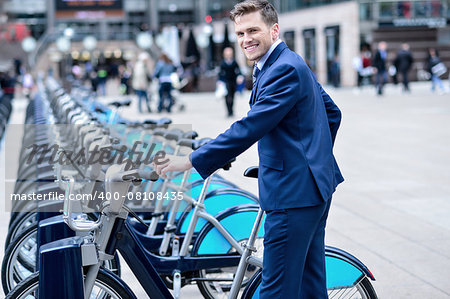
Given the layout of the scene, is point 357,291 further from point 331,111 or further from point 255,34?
point 255,34

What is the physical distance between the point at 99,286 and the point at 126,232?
0.27 m

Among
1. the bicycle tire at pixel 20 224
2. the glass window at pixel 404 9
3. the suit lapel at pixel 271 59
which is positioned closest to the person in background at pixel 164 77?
the bicycle tire at pixel 20 224

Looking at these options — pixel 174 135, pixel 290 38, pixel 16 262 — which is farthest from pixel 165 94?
pixel 290 38

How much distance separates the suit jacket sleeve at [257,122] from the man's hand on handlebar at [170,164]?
4 centimetres

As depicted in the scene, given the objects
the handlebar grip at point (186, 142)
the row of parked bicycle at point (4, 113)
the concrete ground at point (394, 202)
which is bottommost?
the concrete ground at point (394, 202)

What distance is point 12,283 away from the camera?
4219mm

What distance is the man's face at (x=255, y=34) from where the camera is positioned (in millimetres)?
2734

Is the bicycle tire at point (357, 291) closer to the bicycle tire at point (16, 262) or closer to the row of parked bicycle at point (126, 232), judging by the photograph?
the row of parked bicycle at point (126, 232)

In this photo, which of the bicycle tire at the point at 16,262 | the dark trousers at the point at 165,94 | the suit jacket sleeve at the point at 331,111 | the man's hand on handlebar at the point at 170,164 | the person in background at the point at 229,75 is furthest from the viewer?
the dark trousers at the point at 165,94

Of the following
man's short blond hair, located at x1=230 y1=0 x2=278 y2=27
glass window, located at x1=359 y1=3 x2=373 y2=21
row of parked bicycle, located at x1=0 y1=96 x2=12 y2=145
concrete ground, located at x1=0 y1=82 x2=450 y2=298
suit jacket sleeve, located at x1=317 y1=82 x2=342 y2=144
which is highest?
glass window, located at x1=359 y1=3 x2=373 y2=21

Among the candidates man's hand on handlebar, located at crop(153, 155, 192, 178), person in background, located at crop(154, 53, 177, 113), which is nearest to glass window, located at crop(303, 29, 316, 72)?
person in background, located at crop(154, 53, 177, 113)

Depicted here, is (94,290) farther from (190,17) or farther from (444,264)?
(190,17)

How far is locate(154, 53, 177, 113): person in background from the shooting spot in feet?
64.2

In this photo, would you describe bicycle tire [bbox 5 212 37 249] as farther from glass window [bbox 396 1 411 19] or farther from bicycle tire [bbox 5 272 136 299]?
glass window [bbox 396 1 411 19]
